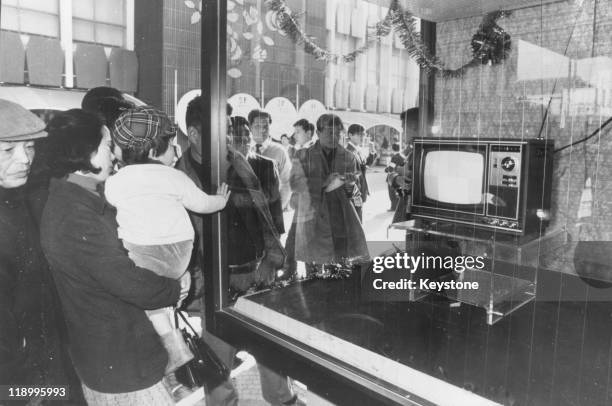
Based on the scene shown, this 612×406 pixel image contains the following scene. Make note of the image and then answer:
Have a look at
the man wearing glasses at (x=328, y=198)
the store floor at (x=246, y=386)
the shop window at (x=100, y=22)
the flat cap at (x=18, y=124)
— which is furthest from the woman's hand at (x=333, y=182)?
the flat cap at (x=18, y=124)

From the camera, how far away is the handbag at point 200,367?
1660 millimetres

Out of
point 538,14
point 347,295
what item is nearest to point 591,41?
point 538,14

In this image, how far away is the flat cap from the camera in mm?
1402

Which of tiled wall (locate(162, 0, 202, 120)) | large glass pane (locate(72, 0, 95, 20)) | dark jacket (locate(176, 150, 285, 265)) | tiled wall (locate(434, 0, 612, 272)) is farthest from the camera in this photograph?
dark jacket (locate(176, 150, 285, 265))

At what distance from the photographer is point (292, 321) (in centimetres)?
149

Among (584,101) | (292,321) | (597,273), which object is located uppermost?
(584,101)

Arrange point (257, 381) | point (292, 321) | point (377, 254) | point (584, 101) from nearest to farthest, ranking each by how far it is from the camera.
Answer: point (584, 101) → point (292, 321) → point (377, 254) → point (257, 381)

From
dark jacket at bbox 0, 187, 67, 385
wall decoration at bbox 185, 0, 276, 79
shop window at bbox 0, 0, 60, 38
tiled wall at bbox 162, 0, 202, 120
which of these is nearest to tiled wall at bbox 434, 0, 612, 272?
wall decoration at bbox 185, 0, 276, 79

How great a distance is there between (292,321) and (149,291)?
432 millimetres

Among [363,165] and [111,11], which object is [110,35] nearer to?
[111,11]

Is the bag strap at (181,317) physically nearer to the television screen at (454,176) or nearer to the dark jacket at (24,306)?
the dark jacket at (24,306)

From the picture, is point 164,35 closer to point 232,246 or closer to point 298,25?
point 298,25

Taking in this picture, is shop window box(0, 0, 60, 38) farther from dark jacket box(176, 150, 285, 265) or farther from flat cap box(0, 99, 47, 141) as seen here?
dark jacket box(176, 150, 285, 265)

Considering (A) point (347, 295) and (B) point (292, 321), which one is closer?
(B) point (292, 321)
